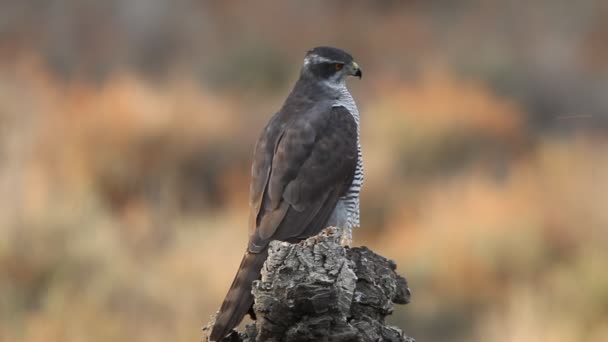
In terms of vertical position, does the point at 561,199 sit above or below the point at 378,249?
above

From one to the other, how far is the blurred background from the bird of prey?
2.50 metres

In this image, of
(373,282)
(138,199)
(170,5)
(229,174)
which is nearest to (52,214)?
(138,199)

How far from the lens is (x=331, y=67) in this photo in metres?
6.82

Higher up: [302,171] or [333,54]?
[333,54]

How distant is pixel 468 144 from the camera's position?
15.8 m

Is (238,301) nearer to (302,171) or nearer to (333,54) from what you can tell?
(302,171)

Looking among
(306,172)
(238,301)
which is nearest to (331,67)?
(306,172)

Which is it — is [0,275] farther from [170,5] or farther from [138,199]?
[170,5]

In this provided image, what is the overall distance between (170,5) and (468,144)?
9.06 m

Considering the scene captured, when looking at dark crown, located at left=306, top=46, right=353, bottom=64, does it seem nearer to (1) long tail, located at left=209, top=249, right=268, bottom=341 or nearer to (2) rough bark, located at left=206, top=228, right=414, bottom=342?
(1) long tail, located at left=209, top=249, right=268, bottom=341

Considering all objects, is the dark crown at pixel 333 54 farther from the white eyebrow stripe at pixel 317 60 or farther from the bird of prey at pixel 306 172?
the bird of prey at pixel 306 172

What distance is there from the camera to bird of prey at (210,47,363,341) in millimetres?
5973

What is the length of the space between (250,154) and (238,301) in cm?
993

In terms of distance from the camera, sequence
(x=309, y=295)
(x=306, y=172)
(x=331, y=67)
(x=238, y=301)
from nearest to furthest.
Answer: (x=309, y=295) → (x=238, y=301) → (x=306, y=172) → (x=331, y=67)
